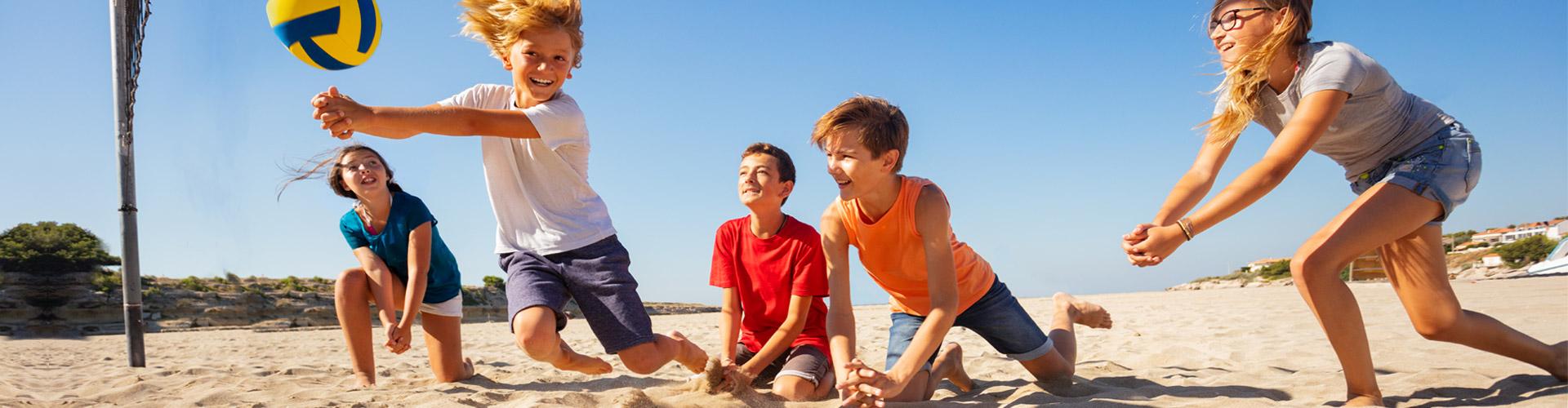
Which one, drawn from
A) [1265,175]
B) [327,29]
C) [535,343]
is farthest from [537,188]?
[1265,175]

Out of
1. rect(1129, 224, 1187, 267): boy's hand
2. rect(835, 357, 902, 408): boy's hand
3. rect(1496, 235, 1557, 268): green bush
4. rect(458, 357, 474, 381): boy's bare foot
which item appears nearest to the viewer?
rect(1129, 224, 1187, 267): boy's hand

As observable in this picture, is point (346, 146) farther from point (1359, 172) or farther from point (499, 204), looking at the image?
point (1359, 172)

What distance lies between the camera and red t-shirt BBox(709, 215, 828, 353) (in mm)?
3801

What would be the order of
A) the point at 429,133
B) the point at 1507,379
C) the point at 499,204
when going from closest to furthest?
the point at 429,133 → the point at 1507,379 → the point at 499,204

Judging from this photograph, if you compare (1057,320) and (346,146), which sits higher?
(346,146)

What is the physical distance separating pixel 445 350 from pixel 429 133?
2.16 metres

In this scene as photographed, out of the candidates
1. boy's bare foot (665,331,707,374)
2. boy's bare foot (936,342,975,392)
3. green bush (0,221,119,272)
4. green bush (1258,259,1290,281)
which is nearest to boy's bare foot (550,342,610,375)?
boy's bare foot (665,331,707,374)

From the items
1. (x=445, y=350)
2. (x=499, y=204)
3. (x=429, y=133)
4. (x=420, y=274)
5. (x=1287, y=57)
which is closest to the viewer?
(x=429, y=133)

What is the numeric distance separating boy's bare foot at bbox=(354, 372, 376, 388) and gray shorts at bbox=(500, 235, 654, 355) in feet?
4.11

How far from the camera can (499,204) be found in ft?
11.8

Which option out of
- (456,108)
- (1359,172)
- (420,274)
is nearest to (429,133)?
(456,108)

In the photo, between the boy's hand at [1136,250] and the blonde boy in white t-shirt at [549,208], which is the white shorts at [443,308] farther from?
the boy's hand at [1136,250]

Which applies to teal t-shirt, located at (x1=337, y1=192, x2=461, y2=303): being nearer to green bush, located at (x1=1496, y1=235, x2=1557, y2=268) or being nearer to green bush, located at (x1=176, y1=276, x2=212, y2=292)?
green bush, located at (x1=176, y1=276, x2=212, y2=292)

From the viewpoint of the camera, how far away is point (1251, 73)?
290 centimetres
